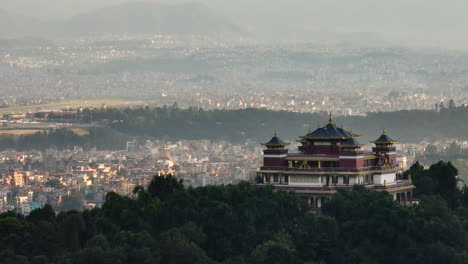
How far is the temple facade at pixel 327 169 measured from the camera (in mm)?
94812

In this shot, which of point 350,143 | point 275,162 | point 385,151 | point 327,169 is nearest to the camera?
point 327,169

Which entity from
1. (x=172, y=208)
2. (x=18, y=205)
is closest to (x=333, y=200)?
(x=172, y=208)

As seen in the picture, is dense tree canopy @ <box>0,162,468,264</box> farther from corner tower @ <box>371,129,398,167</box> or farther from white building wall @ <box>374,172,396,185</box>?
corner tower @ <box>371,129,398,167</box>

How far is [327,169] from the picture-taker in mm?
95000

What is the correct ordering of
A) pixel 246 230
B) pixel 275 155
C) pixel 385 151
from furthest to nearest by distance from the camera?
pixel 385 151 → pixel 275 155 → pixel 246 230

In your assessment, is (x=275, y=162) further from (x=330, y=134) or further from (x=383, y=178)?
(x=383, y=178)

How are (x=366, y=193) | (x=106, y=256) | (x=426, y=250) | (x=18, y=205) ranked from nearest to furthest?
(x=106, y=256), (x=426, y=250), (x=366, y=193), (x=18, y=205)

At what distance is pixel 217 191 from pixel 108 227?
298 inches

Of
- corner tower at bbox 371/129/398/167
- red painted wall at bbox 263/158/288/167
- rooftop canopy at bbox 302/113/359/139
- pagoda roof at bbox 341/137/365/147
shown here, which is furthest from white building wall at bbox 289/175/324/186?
corner tower at bbox 371/129/398/167

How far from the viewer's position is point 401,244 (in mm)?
85875

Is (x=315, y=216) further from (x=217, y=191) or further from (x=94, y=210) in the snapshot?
(x=94, y=210)

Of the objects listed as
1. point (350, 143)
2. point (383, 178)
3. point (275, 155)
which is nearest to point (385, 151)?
point (383, 178)

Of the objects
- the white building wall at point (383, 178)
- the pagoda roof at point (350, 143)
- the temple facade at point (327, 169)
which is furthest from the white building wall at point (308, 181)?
the white building wall at point (383, 178)

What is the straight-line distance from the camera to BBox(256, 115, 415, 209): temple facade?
94.8m
